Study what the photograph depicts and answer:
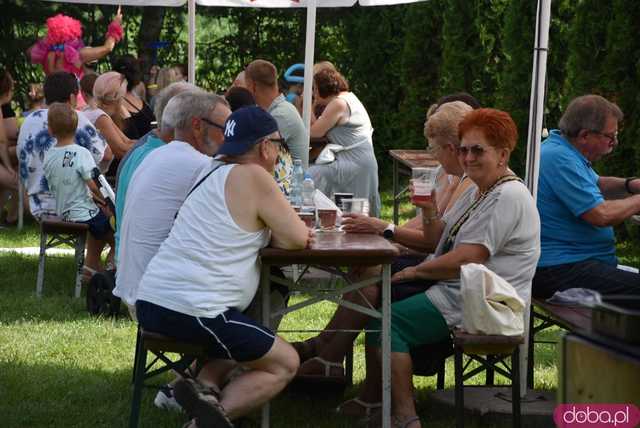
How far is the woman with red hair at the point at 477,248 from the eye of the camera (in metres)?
5.11

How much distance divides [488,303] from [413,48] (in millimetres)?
10786

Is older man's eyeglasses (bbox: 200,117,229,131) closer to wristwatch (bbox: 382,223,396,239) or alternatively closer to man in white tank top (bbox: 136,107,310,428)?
man in white tank top (bbox: 136,107,310,428)

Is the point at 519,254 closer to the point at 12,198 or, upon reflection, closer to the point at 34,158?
the point at 34,158

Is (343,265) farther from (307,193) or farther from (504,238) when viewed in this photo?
(307,193)

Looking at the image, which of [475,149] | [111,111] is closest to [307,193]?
[475,149]

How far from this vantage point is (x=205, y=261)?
4664 mm

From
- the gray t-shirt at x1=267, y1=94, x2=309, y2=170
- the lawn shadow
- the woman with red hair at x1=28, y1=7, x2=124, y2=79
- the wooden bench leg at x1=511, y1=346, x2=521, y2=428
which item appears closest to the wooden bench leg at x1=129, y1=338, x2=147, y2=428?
the wooden bench leg at x1=511, y1=346, x2=521, y2=428

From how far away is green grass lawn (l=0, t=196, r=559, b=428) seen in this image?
5656 mm

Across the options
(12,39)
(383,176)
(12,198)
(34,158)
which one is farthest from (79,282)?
(12,39)

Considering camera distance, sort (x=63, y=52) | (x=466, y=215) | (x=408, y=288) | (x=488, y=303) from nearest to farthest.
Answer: (x=488, y=303) → (x=466, y=215) → (x=408, y=288) → (x=63, y=52)

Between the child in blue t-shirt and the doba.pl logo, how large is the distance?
6.22 meters

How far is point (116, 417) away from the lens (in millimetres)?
5707

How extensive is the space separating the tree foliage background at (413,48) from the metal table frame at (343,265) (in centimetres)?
603

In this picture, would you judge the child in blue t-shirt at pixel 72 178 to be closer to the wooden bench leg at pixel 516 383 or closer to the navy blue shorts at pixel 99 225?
the navy blue shorts at pixel 99 225
